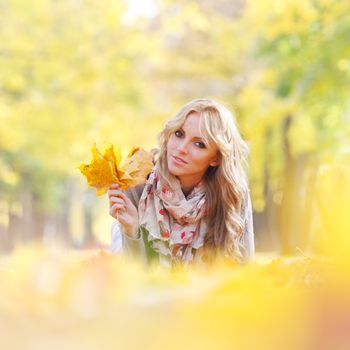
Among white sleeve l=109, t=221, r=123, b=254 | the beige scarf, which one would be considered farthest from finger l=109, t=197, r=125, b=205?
white sleeve l=109, t=221, r=123, b=254

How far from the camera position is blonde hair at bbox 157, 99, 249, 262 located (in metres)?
2.72

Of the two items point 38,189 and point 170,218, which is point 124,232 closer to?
point 170,218

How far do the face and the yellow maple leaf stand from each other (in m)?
0.46

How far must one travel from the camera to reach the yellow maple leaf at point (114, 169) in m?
2.12

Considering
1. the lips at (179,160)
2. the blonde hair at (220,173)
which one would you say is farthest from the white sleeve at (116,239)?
the lips at (179,160)

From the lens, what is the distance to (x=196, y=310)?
1.73 feet

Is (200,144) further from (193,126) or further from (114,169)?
(114,169)

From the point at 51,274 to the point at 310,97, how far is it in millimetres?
13426

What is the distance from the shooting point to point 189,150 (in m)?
2.75

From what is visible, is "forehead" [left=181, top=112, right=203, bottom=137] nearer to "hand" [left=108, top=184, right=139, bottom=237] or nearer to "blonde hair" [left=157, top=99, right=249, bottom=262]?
"blonde hair" [left=157, top=99, right=249, bottom=262]

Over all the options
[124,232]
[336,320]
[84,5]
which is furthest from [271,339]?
[84,5]

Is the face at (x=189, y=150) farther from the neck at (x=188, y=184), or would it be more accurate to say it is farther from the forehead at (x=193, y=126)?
the neck at (x=188, y=184)

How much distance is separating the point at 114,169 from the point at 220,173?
30.0 inches

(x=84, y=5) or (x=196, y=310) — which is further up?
(x=84, y=5)
